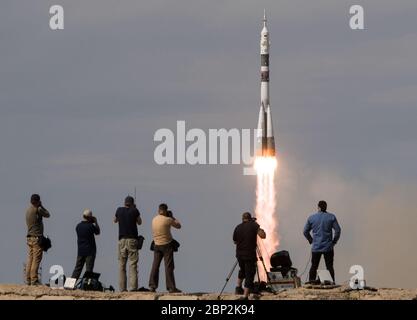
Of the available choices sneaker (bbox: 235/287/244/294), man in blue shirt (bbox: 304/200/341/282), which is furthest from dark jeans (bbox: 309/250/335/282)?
sneaker (bbox: 235/287/244/294)

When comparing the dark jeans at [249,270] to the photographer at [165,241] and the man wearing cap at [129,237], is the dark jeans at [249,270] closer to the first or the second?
the photographer at [165,241]

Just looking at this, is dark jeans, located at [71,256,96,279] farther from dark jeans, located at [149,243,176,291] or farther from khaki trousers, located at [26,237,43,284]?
dark jeans, located at [149,243,176,291]

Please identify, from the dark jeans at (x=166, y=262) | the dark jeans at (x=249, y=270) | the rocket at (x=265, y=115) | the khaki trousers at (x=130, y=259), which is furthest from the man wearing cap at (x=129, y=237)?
the rocket at (x=265, y=115)

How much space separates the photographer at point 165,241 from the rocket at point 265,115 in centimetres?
3385

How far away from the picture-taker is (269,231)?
7662 centimetres

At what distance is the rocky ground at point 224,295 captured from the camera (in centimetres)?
4825

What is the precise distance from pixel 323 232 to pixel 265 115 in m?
37.7

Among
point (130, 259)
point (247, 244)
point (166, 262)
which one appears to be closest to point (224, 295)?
point (247, 244)

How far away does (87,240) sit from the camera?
→ 164 feet
